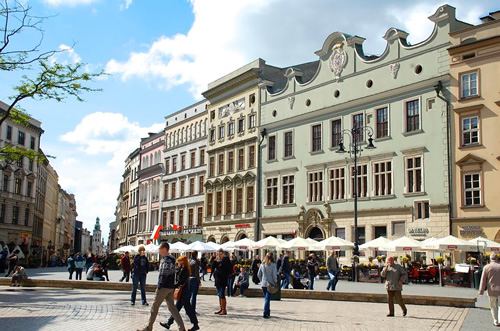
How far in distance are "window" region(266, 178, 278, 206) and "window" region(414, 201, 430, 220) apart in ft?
45.9

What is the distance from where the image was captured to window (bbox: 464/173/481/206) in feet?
108

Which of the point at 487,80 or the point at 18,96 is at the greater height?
the point at 487,80

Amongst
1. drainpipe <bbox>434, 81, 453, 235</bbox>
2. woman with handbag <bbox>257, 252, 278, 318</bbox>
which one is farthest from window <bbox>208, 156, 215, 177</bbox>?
woman with handbag <bbox>257, 252, 278, 318</bbox>

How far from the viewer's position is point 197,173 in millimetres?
61344

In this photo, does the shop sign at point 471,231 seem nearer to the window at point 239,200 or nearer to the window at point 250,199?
the window at point 250,199

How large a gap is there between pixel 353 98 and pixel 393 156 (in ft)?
17.7

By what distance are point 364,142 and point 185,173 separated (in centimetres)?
2831

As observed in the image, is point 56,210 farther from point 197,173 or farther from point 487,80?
point 487,80

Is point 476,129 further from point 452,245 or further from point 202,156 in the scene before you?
point 202,156

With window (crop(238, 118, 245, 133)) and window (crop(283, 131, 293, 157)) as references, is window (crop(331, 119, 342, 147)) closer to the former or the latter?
window (crop(283, 131, 293, 157))

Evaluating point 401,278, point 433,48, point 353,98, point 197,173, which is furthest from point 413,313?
point 197,173

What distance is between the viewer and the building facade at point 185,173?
199 feet

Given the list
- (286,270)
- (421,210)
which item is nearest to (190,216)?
(421,210)

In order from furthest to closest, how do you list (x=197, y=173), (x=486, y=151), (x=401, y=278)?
1. (x=197, y=173)
2. (x=486, y=151)
3. (x=401, y=278)
